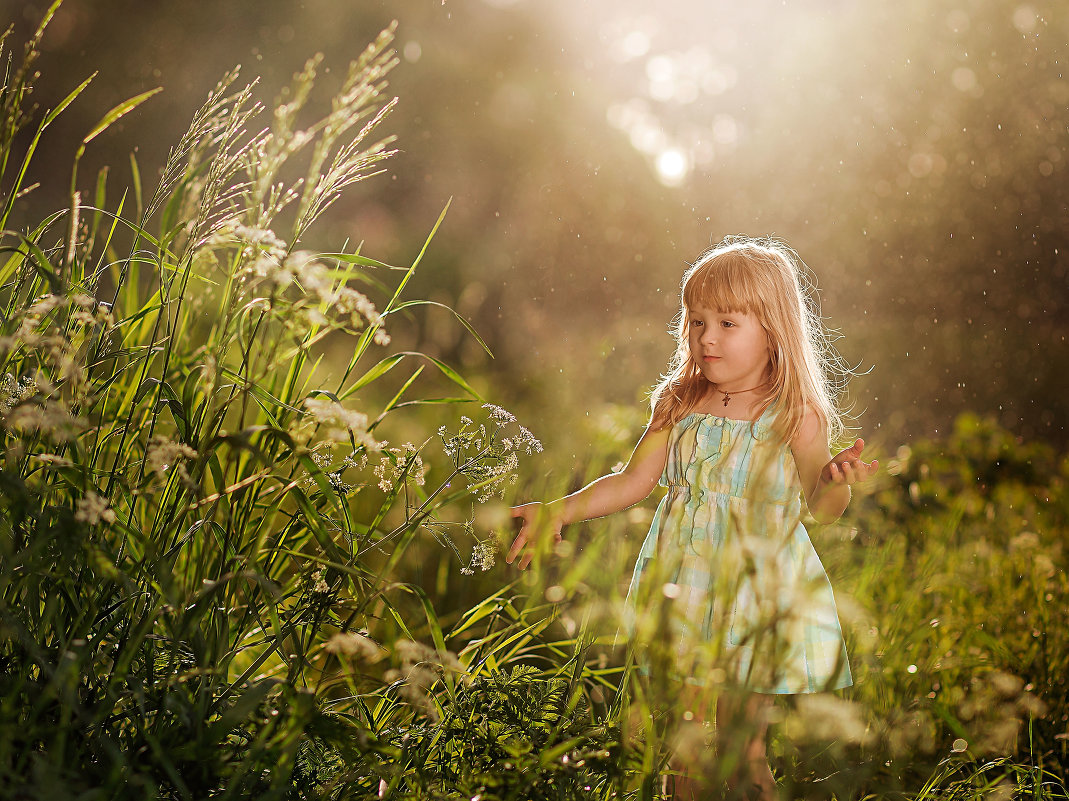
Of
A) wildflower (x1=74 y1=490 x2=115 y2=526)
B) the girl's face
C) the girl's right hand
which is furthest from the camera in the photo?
the girl's face

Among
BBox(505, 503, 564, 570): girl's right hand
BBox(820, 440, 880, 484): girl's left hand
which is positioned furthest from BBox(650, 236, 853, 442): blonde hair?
BBox(505, 503, 564, 570): girl's right hand

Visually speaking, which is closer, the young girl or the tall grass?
the tall grass

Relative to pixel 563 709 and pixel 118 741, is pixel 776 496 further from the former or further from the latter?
pixel 118 741

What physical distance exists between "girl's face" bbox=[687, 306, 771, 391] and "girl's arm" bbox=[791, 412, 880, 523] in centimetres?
18

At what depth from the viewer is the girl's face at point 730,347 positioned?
75.1 inches

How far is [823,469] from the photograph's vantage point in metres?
1.70

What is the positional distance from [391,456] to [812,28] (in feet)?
23.4

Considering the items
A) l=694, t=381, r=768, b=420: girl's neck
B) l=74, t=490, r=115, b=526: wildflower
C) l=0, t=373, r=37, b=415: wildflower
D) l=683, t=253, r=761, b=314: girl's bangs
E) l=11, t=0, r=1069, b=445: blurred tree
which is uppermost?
l=11, t=0, r=1069, b=445: blurred tree

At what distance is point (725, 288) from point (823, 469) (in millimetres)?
494

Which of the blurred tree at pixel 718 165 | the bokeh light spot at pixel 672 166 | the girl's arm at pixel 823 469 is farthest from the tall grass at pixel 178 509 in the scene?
the bokeh light spot at pixel 672 166

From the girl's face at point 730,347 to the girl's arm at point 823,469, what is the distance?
185 mm

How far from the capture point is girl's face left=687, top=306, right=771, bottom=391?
1908mm

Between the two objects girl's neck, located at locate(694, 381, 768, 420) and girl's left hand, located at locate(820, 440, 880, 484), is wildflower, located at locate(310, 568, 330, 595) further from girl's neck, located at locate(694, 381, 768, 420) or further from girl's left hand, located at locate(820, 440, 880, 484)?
girl's neck, located at locate(694, 381, 768, 420)

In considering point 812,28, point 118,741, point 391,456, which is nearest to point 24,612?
point 118,741
